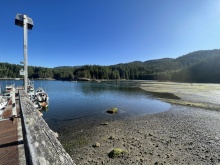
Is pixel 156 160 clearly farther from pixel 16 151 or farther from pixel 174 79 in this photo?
pixel 174 79

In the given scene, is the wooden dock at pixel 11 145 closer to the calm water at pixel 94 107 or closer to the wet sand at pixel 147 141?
the wet sand at pixel 147 141

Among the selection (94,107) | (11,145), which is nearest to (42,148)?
(11,145)

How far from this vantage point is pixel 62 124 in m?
19.2

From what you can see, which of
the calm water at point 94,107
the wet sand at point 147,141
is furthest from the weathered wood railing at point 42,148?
the calm water at point 94,107

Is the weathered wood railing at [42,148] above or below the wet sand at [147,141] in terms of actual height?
above

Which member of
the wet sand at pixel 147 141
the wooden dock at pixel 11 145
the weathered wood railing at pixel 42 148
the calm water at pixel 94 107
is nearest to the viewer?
the weathered wood railing at pixel 42 148

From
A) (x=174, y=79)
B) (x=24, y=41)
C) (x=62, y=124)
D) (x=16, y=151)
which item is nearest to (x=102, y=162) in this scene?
(x=16, y=151)

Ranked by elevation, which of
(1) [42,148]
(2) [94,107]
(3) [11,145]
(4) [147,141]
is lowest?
(2) [94,107]

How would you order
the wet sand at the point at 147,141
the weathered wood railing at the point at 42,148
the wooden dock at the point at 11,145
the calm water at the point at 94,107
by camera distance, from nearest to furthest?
the weathered wood railing at the point at 42,148, the wooden dock at the point at 11,145, the wet sand at the point at 147,141, the calm water at the point at 94,107

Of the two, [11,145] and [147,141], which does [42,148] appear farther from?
[147,141]

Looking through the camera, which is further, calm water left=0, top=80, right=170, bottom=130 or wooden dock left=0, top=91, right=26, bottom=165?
calm water left=0, top=80, right=170, bottom=130

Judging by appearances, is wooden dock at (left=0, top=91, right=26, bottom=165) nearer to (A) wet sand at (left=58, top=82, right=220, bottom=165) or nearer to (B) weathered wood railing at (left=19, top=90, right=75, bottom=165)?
(B) weathered wood railing at (left=19, top=90, right=75, bottom=165)

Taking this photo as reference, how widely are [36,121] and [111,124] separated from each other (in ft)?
53.6

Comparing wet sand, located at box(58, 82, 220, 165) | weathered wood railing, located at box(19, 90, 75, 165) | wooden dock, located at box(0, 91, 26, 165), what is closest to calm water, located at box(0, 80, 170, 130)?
wet sand, located at box(58, 82, 220, 165)
